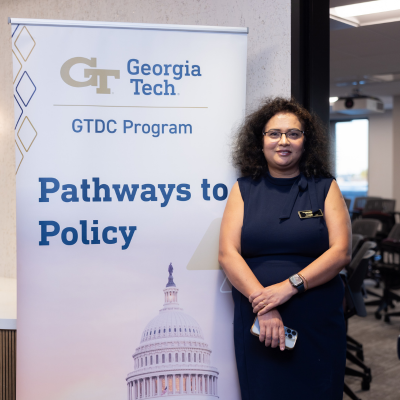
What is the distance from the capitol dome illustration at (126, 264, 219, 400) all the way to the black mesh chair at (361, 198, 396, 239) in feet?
21.5

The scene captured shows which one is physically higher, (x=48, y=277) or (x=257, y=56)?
(x=257, y=56)

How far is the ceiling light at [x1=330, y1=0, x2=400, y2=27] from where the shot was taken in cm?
418

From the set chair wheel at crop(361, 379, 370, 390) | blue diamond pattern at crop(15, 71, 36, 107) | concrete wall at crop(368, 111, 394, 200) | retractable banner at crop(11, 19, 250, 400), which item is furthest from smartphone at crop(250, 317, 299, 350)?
concrete wall at crop(368, 111, 394, 200)

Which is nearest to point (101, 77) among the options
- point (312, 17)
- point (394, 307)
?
point (312, 17)

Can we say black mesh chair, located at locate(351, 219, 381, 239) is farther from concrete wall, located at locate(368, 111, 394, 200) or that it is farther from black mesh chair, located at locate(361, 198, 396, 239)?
concrete wall, located at locate(368, 111, 394, 200)

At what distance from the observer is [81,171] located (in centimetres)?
191

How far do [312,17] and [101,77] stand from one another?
1064 mm

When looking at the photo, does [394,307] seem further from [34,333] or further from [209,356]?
[34,333]

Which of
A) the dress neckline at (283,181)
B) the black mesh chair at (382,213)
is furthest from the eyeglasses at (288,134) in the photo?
the black mesh chair at (382,213)

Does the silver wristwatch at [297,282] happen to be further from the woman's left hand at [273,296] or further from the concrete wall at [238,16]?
the concrete wall at [238,16]

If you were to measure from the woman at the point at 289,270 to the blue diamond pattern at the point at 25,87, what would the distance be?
3.16 feet

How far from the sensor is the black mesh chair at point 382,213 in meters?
8.32

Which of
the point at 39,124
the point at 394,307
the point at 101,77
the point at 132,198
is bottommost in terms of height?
the point at 394,307

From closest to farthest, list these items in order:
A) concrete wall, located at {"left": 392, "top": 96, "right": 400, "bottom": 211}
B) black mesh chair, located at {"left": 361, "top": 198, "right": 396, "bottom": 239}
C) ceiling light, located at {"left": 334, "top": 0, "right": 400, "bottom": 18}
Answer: ceiling light, located at {"left": 334, "top": 0, "right": 400, "bottom": 18} → black mesh chair, located at {"left": 361, "top": 198, "right": 396, "bottom": 239} → concrete wall, located at {"left": 392, "top": 96, "right": 400, "bottom": 211}
